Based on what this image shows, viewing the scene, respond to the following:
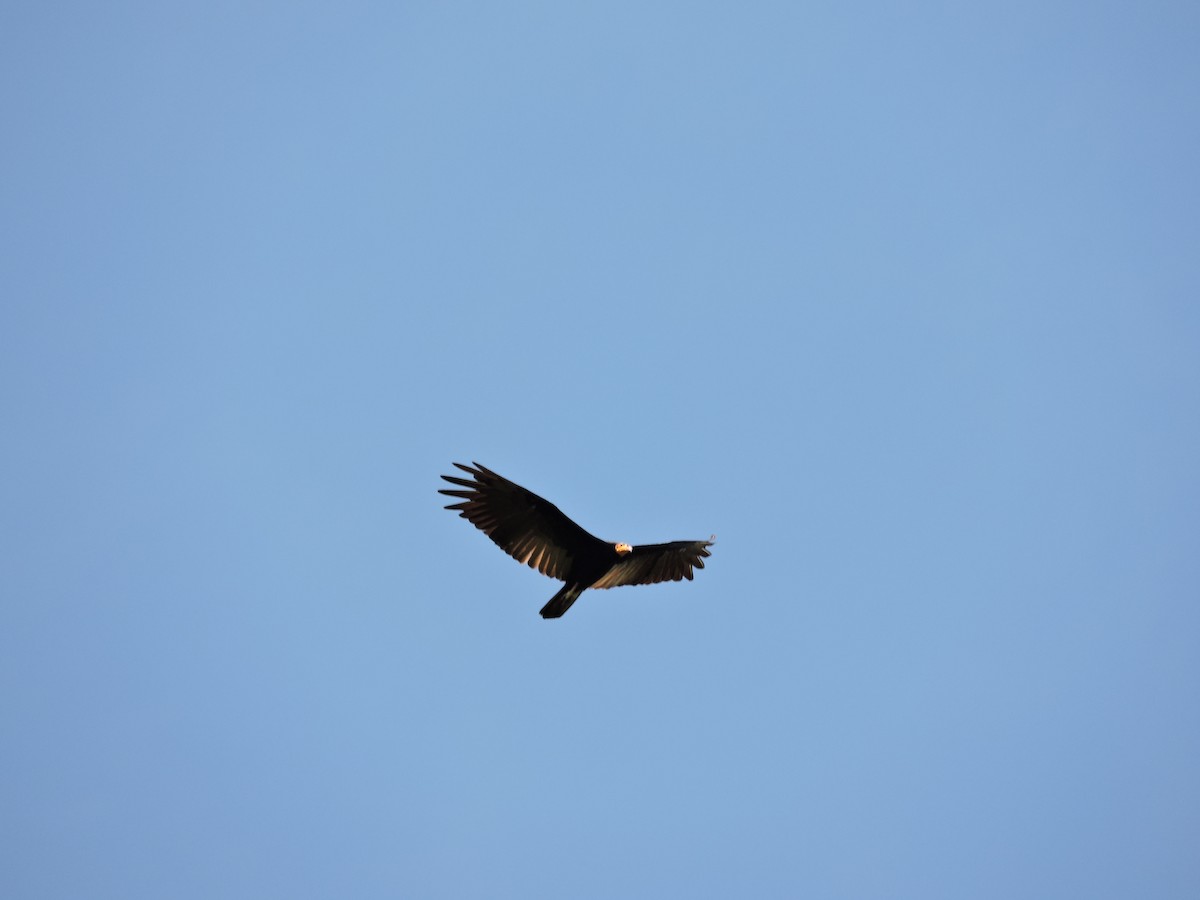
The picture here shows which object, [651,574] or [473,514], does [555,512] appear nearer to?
[473,514]

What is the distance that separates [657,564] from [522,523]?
302cm

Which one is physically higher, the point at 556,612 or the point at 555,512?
the point at 555,512

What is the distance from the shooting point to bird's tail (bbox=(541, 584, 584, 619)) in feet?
63.6

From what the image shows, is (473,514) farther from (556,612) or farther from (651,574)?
(651,574)

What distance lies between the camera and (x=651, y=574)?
2070 centimetres

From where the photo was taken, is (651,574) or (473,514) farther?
(651,574)

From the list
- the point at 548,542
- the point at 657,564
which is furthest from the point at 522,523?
the point at 657,564

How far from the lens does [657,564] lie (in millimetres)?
20641

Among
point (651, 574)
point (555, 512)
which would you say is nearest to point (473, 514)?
point (555, 512)

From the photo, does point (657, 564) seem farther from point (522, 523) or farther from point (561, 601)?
point (522, 523)

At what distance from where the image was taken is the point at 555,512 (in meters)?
19.0

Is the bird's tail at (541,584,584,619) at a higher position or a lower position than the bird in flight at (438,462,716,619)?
lower

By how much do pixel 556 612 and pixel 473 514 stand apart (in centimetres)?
244

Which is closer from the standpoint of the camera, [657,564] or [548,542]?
[548,542]
